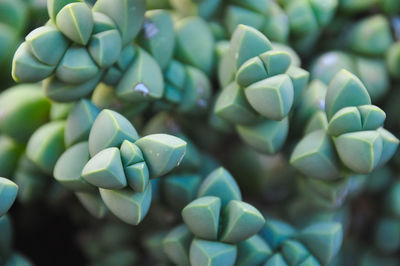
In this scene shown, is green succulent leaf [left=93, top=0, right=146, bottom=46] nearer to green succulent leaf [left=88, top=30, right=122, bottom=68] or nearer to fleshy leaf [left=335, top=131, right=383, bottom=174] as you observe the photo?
green succulent leaf [left=88, top=30, right=122, bottom=68]

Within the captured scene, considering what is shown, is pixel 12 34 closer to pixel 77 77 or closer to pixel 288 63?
pixel 77 77

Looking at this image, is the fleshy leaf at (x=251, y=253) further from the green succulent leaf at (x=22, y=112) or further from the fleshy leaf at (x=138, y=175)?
the green succulent leaf at (x=22, y=112)

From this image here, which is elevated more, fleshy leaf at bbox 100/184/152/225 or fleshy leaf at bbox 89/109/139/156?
fleshy leaf at bbox 89/109/139/156

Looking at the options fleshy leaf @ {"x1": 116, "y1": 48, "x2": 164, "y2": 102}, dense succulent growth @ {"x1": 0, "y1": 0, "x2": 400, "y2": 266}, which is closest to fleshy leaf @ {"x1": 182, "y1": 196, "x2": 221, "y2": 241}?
dense succulent growth @ {"x1": 0, "y1": 0, "x2": 400, "y2": 266}

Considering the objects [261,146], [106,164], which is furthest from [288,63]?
[106,164]

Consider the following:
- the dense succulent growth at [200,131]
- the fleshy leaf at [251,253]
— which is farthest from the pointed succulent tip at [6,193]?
the fleshy leaf at [251,253]

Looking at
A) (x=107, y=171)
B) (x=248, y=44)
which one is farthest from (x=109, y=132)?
(x=248, y=44)

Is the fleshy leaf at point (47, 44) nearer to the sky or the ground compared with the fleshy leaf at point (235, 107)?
nearer to the sky

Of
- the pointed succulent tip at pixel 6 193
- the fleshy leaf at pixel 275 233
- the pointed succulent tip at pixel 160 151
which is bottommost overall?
the fleshy leaf at pixel 275 233

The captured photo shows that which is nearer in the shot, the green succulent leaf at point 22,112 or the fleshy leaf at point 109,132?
the fleshy leaf at point 109,132
